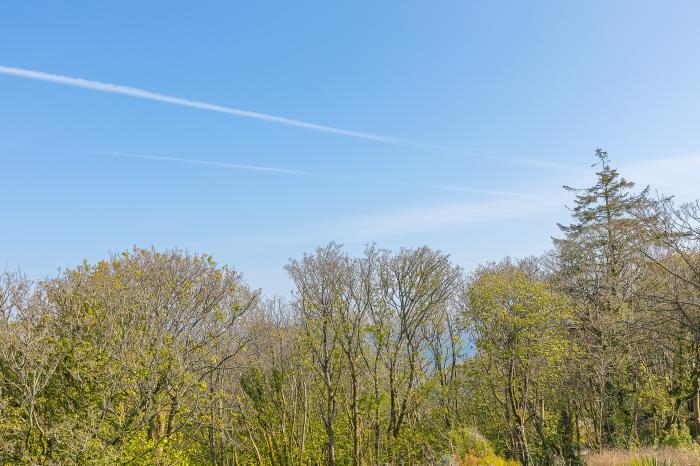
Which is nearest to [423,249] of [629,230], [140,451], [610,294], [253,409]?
[610,294]

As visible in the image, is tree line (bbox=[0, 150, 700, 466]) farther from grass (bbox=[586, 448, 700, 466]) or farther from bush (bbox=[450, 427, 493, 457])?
grass (bbox=[586, 448, 700, 466])

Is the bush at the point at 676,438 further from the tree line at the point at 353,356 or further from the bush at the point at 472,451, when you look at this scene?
the bush at the point at 472,451

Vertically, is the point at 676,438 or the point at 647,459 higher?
the point at 647,459

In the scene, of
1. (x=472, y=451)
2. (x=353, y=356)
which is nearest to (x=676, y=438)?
(x=472, y=451)

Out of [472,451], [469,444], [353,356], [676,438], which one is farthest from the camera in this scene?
[353,356]

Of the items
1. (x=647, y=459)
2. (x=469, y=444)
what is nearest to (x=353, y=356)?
(x=469, y=444)

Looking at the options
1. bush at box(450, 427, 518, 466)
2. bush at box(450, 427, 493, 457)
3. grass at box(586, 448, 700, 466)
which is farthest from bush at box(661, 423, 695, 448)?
grass at box(586, 448, 700, 466)

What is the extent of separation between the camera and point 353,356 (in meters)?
26.1

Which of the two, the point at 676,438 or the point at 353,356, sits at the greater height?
the point at 353,356

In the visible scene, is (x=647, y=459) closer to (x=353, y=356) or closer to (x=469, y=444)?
(x=469, y=444)

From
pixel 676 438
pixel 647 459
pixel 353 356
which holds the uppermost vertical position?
pixel 353 356

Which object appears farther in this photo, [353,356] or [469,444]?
[353,356]

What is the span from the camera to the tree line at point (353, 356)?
1570cm

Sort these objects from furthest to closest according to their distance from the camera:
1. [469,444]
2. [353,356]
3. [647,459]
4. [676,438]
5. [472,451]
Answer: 1. [353,356]
2. [676,438]
3. [469,444]
4. [472,451]
5. [647,459]
